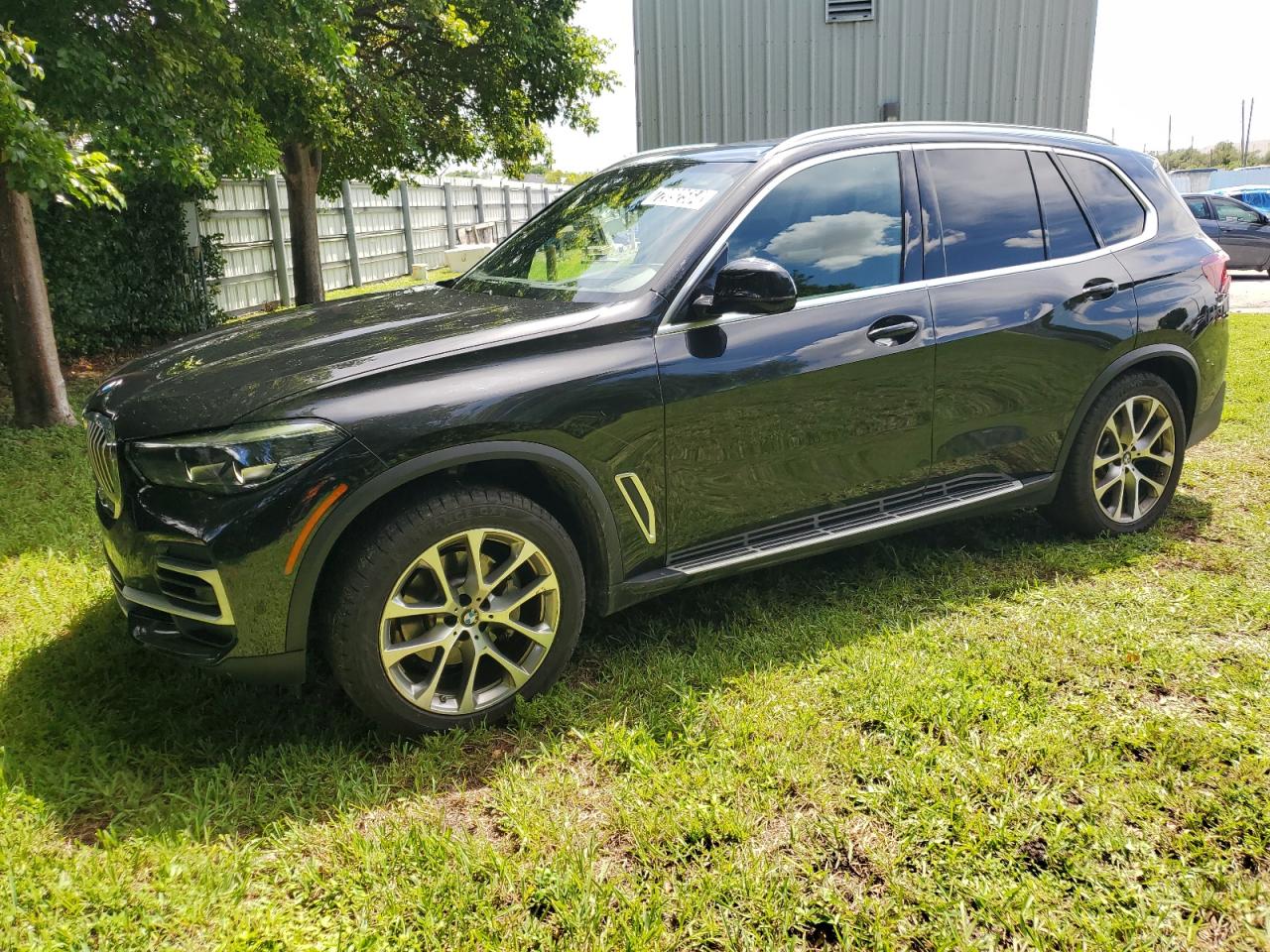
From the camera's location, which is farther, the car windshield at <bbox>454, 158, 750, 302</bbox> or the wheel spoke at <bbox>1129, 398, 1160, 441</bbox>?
the wheel spoke at <bbox>1129, 398, 1160, 441</bbox>

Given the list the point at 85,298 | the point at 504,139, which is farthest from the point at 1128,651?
the point at 504,139

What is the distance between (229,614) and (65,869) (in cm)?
71

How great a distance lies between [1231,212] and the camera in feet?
59.8

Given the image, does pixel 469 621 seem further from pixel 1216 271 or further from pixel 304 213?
pixel 304 213

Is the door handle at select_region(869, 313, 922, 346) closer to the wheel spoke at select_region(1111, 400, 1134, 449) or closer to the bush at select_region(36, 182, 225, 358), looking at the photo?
the wheel spoke at select_region(1111, 400, 1134, 449)

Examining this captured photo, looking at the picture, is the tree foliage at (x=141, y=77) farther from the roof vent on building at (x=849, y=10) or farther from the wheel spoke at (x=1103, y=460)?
the roof vent on building at (x=849, y=10)

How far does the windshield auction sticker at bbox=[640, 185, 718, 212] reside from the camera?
3.44 meters

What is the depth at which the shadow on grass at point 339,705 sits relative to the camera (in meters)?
2.69

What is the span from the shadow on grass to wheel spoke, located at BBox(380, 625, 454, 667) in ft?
0.98

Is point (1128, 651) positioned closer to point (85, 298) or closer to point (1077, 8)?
point (1077, 8)

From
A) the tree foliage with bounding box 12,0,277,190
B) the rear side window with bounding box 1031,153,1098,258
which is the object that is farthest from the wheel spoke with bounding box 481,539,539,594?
the tree foliage with bounding box 12,0,277,190

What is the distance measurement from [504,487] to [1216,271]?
12.0ft

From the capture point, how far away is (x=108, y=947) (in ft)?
7.04

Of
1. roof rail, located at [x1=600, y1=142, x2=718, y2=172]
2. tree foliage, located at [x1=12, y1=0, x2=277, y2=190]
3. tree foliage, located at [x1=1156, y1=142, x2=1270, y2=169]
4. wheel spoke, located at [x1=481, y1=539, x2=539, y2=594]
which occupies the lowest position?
wheel spoke, located at [x1=481, y1=539, x2=539, y2=594]
